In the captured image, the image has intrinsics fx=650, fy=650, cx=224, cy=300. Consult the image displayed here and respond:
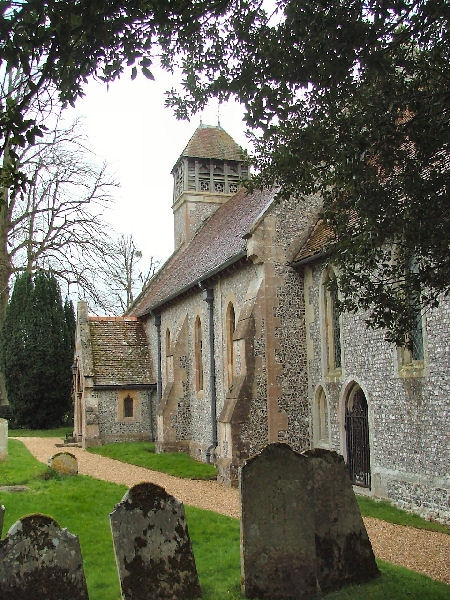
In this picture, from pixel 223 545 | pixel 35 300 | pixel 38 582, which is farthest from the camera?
pixel 35 300

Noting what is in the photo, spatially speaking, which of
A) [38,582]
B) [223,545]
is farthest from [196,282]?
[38,582]

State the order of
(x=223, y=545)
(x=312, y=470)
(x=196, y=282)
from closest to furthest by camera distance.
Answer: (x=312, y=470) < (x=223, y=545) < (x=196, y=282)

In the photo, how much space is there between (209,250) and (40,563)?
16653 mm

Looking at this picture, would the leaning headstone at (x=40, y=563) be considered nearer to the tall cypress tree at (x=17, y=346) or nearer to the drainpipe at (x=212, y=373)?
the drainpipe at (x=212, y=373)

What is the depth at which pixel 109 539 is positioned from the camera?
26.8 ft

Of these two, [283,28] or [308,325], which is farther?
[308,325]

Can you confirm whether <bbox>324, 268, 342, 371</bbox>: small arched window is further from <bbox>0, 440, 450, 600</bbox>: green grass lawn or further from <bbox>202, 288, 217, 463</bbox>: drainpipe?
<bbox>202, 288, 217, 463</bbox>: drainpipe

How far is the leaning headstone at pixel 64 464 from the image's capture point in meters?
14.1

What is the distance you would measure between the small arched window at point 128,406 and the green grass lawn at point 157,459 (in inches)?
56.4

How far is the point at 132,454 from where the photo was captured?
66.1 feet

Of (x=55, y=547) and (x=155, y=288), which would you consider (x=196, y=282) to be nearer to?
(x=155, y=288)

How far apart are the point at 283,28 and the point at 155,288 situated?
22382 mm

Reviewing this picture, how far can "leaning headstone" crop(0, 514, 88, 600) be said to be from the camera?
5023 millimetres

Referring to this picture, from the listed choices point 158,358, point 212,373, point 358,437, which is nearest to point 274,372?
point 358,437
